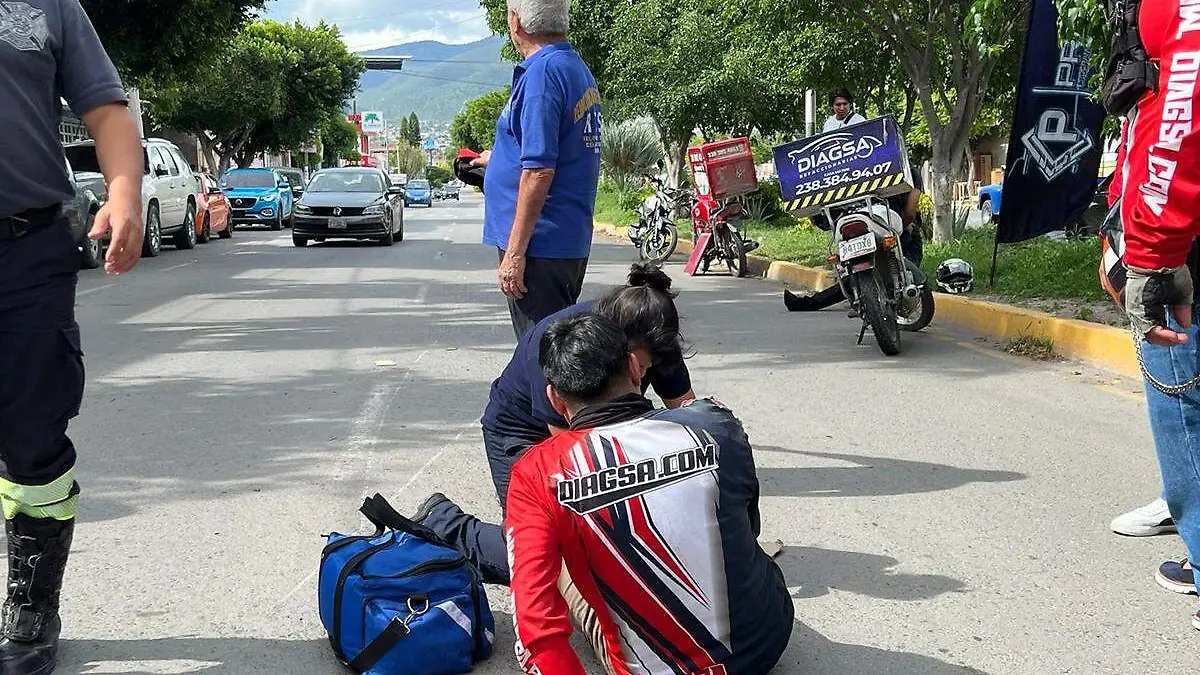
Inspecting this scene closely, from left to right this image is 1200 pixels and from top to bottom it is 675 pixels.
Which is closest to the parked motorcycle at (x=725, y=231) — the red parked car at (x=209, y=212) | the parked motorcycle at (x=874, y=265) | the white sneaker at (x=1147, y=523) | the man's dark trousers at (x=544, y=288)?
the parked motorcycle at (x=874, y=265)

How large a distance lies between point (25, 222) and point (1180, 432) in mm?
3094

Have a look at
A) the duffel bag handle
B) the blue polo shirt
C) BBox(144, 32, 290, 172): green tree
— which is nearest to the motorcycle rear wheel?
the blue polo shirt

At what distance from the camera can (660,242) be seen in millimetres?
16953

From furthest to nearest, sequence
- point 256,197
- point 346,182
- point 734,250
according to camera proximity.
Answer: point 256,197 → point 346,182 → point 734,250

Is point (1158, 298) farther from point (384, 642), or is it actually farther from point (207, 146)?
point (207, 146)

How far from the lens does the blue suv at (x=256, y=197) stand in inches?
1127

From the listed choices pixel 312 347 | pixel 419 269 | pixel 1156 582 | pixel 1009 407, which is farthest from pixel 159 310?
pixel 1156 582

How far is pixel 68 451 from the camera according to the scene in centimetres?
312

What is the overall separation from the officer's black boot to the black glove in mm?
2794

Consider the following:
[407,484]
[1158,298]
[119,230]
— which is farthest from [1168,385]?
[407,484]

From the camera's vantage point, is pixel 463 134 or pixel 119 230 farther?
pixel 463 134

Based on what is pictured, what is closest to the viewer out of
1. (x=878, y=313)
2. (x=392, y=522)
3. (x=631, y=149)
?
(x=392, y=522)

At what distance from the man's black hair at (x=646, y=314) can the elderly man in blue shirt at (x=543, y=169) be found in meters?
0.84

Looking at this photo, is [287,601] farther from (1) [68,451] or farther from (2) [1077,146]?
(2) [1077,146]
